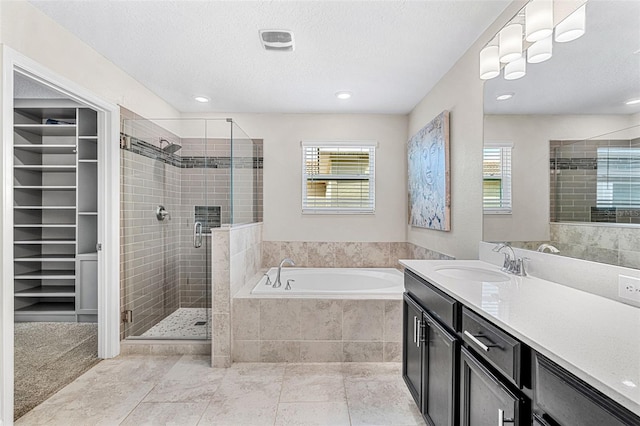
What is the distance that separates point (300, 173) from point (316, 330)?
191cm

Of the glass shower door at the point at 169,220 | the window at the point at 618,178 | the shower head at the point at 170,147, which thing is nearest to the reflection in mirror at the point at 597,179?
the window at the point at 618,178

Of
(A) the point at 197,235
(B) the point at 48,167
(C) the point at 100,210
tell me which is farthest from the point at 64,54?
(B) the point at 48,167

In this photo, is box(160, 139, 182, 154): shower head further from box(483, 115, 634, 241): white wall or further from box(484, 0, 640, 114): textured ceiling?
box(484, 0, 640, 114): textured ceiling

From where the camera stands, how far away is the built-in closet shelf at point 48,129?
3600mm

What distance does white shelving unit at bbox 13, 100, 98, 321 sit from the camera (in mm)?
3576

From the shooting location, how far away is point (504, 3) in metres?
1.90

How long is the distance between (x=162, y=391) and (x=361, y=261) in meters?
2.40

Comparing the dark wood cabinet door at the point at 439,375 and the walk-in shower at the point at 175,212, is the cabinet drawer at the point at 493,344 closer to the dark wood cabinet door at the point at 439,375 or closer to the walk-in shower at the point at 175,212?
the dark wood cabinet door at the point at 439,375

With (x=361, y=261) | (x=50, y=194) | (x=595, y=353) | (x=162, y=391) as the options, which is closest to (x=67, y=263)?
(x=50, y=194)

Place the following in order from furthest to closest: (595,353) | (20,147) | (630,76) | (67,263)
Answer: (67,263) → (20,147) → (630,76) → (595,353)

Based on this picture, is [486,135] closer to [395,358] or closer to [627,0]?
[627,0]

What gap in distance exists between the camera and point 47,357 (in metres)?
2.77

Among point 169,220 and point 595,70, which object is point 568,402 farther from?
point 169,220

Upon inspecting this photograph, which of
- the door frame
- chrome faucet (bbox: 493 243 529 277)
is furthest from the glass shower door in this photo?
chrome faucet (bbox: 493 243 529 277)
